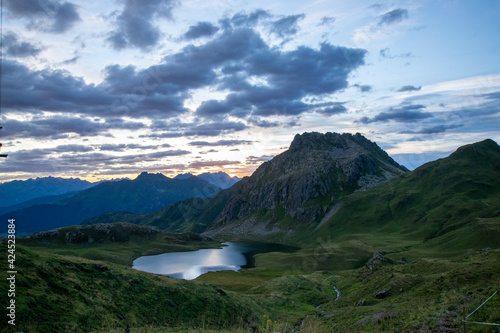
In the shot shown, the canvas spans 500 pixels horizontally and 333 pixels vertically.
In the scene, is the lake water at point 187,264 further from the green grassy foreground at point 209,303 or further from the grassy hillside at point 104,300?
the grassy hillside at point 104,300

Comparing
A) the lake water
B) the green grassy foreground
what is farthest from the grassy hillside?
the lake water

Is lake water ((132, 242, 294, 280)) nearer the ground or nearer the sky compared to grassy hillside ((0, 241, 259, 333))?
nearer the ground

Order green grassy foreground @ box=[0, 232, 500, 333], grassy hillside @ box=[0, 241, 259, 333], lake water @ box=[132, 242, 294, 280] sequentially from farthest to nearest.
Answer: lake water @ box=[132, 242, 294, 280]
grassy hillside @ box=[0, 241, 259, 333]
green grassy foreground @ box=[0, 232, 500, 333]

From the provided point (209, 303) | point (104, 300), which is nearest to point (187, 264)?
point (209, 303)

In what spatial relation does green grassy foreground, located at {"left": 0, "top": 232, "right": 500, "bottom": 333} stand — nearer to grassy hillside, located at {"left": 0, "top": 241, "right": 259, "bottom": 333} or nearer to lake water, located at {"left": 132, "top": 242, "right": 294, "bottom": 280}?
grassy hillside, located at {"left": 0, "top": 241, "right": 259, "bottom": 333}

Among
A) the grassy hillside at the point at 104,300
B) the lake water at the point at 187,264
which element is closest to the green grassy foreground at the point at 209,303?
the grassy hillside at the point at 104,300

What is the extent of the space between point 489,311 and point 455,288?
45.8ft

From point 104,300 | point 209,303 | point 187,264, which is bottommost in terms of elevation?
point 187,264

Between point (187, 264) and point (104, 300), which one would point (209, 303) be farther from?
point (187, 264)

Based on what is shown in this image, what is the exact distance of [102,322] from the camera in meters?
30.4

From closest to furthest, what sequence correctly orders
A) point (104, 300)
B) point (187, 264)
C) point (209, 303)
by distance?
point (104, 300) < point (209, 303) < point (187, 264)

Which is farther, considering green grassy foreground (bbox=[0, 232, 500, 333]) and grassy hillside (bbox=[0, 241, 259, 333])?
grassy hillside (bbox=[0, 241, 259, 333])

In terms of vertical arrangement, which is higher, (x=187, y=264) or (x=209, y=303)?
(x=209, y=303)

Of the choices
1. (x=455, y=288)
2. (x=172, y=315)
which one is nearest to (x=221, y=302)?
(x=172, y=315)
